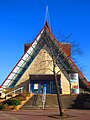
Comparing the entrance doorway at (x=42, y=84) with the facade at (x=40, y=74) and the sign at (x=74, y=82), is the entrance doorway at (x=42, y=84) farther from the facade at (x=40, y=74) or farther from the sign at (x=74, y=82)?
the sign at (x=74, y=82)

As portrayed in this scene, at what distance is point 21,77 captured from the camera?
38.4 meters

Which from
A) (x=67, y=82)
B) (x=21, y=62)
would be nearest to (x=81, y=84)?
(x=67, y=82)

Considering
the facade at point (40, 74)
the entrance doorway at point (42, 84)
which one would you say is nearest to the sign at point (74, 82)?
the facade at point (40, 74)

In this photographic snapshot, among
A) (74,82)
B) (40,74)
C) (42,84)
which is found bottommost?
(42,84)

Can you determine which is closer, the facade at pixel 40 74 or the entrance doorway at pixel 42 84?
the facade at pixel 40 74

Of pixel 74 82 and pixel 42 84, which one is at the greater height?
pixel 74 82

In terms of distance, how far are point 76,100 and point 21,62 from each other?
39.7 feet

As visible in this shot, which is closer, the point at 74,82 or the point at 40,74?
the point at 74,82

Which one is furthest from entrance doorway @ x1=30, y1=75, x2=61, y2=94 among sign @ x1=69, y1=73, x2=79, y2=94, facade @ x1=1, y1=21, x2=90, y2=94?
sign @ x1=69, y1=73, x2=79, y2=94

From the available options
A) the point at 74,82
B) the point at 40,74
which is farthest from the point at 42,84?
the point at 74,82

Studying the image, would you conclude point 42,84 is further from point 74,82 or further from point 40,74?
point 74,82

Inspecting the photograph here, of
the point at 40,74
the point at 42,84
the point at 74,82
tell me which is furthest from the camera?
the point at 42,84

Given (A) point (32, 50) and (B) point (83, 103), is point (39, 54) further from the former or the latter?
(B) point (83, 103)

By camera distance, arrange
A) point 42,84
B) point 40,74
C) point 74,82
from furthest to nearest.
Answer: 1. point 42,84
2. point 40,74
3. point 74,82
